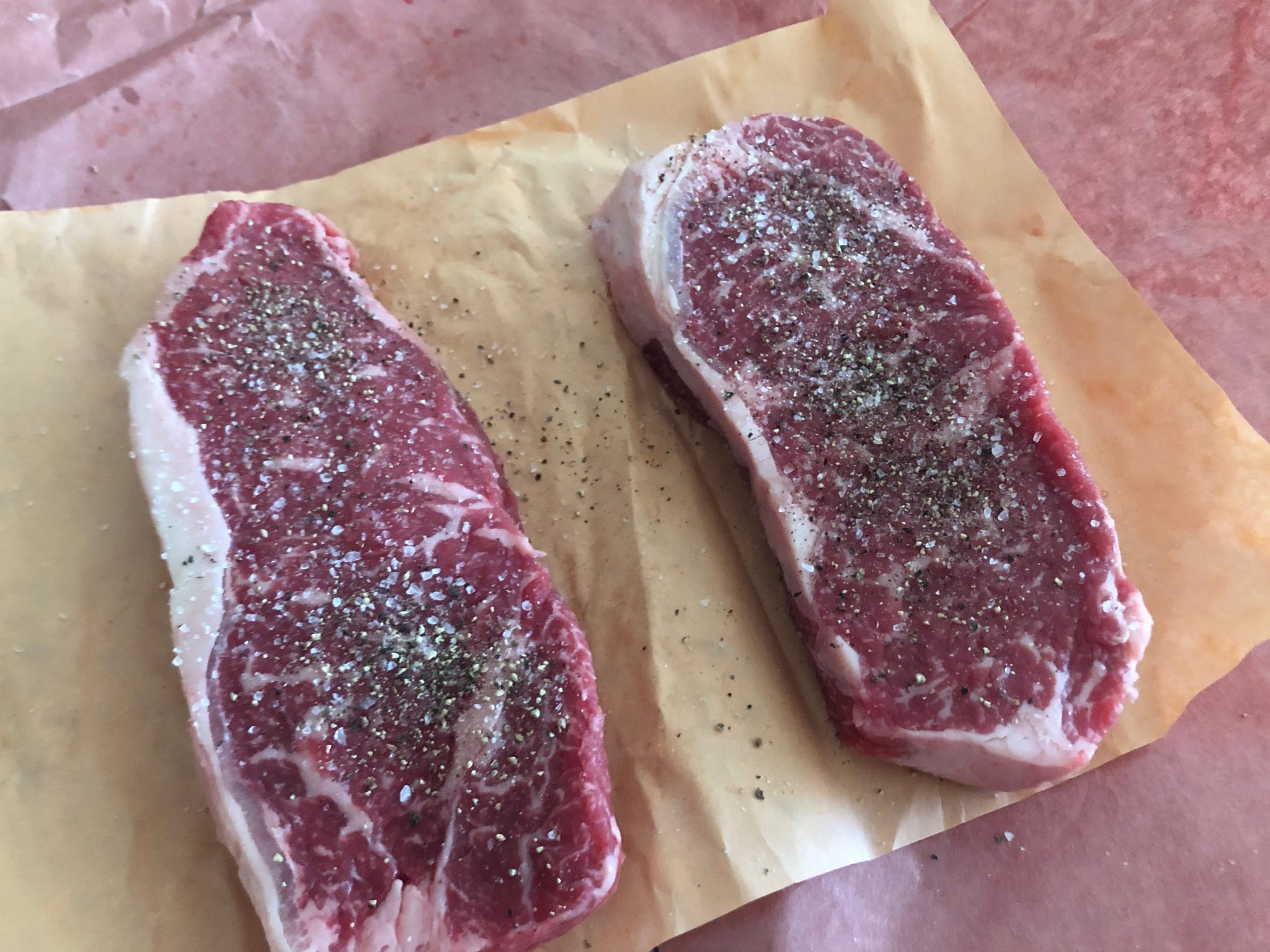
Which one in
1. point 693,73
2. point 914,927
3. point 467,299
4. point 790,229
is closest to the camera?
point 914,927

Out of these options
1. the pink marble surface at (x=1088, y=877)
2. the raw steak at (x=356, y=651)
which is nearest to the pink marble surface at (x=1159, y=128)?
the pink marble surface at (x=1088, y=877)

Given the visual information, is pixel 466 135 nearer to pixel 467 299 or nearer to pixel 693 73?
pixel 467 299

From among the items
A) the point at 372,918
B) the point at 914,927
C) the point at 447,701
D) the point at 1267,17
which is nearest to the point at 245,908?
the point at 372,918

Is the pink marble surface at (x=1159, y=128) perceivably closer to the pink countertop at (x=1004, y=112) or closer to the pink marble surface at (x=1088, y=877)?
the pink countertop at (x=1004, y=112)

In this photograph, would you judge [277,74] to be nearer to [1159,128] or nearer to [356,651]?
[356,651]

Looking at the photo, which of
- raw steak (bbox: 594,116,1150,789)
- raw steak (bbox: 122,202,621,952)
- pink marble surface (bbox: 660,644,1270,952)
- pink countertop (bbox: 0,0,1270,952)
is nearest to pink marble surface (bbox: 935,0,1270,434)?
pink countertop (bbox: 0,0,1270,952)

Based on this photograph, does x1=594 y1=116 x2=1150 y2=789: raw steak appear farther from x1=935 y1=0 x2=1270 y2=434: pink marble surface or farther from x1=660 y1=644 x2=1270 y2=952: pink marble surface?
x1=935 y1=0 x2=1270 y2=434: pink marble surface

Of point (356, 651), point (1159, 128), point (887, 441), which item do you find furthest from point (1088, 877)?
point (1159, 128)
